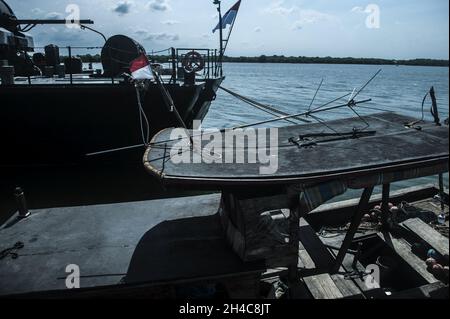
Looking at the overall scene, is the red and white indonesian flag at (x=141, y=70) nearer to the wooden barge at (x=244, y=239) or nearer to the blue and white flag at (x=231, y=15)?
the wooden barge at (x=244, y=239)

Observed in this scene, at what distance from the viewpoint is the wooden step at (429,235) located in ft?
25.4

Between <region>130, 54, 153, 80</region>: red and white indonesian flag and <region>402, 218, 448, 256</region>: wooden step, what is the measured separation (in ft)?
24.8

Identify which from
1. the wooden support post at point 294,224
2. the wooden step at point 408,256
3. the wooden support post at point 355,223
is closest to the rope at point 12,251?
the wooden support post at point 294,224

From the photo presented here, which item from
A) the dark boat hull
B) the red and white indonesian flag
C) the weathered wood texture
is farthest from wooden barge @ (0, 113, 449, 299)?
the dark boat hull

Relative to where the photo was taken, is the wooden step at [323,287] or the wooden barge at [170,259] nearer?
the wooden barge at [170,259]

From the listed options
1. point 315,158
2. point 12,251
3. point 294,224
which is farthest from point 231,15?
point 12,251

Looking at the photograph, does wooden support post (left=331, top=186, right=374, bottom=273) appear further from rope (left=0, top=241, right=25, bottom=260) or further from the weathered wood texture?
rope (left=0, top=241, right=25, bottom=260)

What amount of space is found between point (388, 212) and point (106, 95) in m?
13.1

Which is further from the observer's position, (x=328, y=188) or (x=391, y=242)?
(x=391, y=242)

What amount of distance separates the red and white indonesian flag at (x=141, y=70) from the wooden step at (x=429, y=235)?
7.55 m
